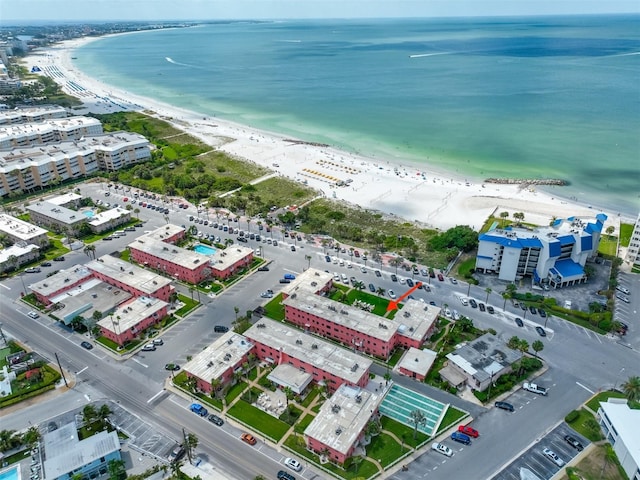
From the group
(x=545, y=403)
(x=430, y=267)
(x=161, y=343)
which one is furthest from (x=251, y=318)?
(x=545, y=403)

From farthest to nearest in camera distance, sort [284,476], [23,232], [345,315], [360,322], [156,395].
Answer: [23,232] < [345,315] < [360,322] < [156,395] < [284,476]

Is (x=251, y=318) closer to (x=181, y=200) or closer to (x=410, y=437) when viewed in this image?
(x=410, y=437)

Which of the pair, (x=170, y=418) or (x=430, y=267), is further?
(x=430, y=267)

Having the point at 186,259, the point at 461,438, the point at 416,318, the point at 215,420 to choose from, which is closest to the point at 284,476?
the point at 215,420

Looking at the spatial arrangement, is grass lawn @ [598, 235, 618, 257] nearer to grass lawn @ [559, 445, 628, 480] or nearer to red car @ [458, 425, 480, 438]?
grass lawn @ [559, 445, 628, 480]

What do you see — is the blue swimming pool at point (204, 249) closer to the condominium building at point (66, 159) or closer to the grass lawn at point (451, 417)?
the grass lawn at point (451, 417)

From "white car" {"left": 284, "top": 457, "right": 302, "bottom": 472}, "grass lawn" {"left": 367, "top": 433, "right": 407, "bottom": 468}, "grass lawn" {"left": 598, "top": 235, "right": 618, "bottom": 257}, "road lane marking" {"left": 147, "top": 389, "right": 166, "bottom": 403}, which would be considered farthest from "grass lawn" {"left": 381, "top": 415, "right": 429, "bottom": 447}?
"grass lawn" {"left": 598, "top": 235, "right": 618, "bottom": 257}

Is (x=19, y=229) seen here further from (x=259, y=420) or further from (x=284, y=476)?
(x=284, y=476)
